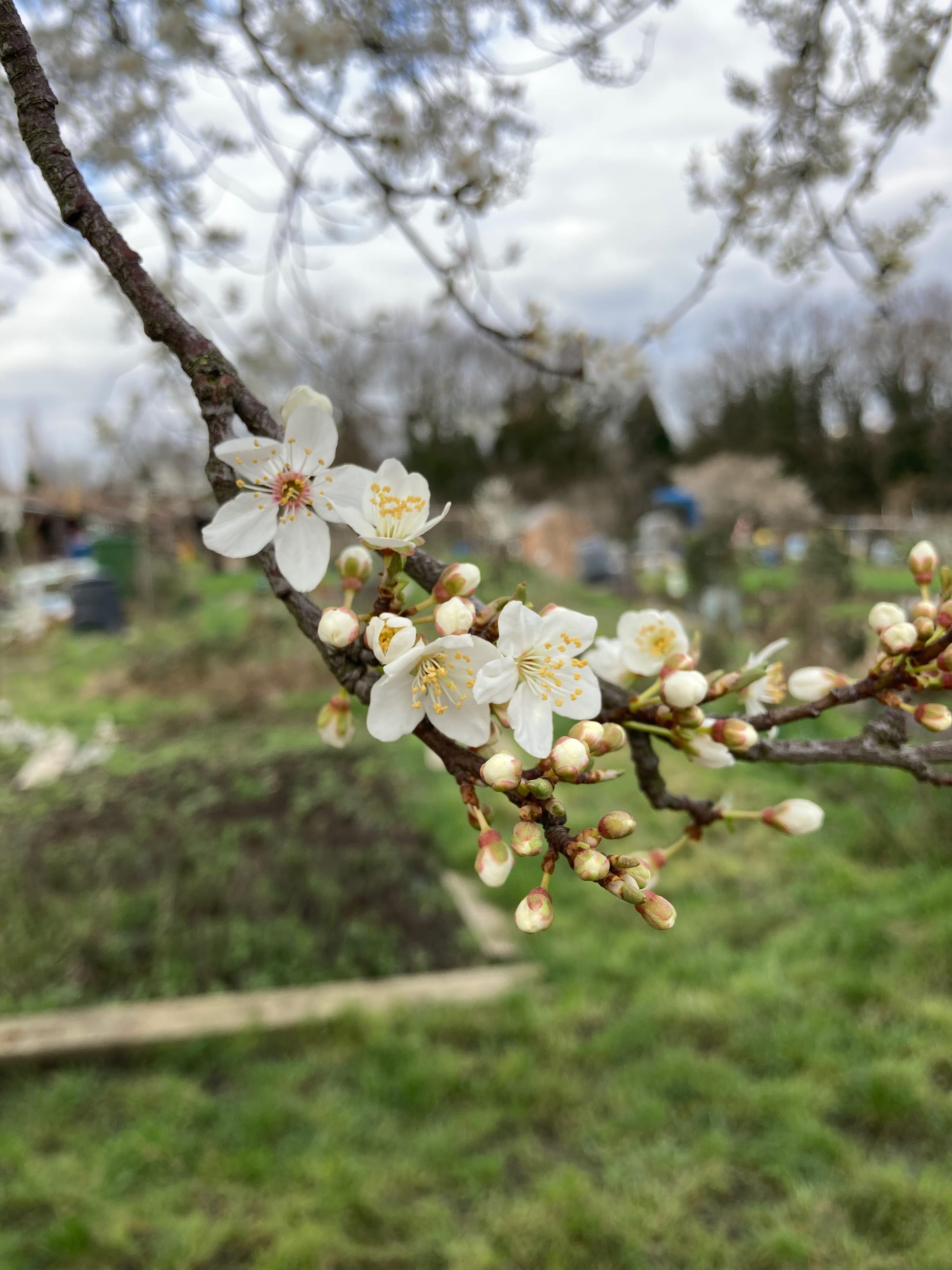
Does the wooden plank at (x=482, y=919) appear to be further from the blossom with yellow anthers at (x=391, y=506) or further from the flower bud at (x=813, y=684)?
the blossom with yellow anthers at (x=391, y=506)

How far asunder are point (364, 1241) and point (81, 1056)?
135 centimetres

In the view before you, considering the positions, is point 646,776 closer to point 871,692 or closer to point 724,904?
point 871,692

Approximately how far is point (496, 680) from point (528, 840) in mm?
121

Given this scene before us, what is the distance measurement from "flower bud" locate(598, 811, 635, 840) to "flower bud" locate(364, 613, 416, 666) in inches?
7.9

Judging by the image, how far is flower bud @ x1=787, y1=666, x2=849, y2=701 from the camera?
0.94 metres

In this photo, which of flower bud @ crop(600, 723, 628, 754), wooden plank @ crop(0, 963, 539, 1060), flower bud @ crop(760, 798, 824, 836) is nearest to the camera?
flower bud @ crop(600, 723, 628, 754)

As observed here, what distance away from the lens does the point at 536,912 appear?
62cm

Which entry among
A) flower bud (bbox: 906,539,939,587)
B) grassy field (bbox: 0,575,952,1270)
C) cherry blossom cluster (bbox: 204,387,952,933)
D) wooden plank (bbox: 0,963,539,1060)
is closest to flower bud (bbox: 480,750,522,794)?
cherry blossom cluster (bbox: 204,387,952,933)

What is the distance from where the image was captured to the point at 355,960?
3596 millimetres

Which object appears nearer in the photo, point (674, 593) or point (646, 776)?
point (646, 776)

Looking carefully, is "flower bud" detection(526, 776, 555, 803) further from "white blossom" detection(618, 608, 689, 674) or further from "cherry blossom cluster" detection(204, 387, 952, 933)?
"white blossom" detection(618, 608, 689, 674)

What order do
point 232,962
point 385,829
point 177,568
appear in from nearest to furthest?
point 232,962
point 385,829
point 177,568

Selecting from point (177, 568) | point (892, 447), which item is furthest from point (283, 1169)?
point (892, 447)

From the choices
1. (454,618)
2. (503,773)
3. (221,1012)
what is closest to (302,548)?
(454,618)
